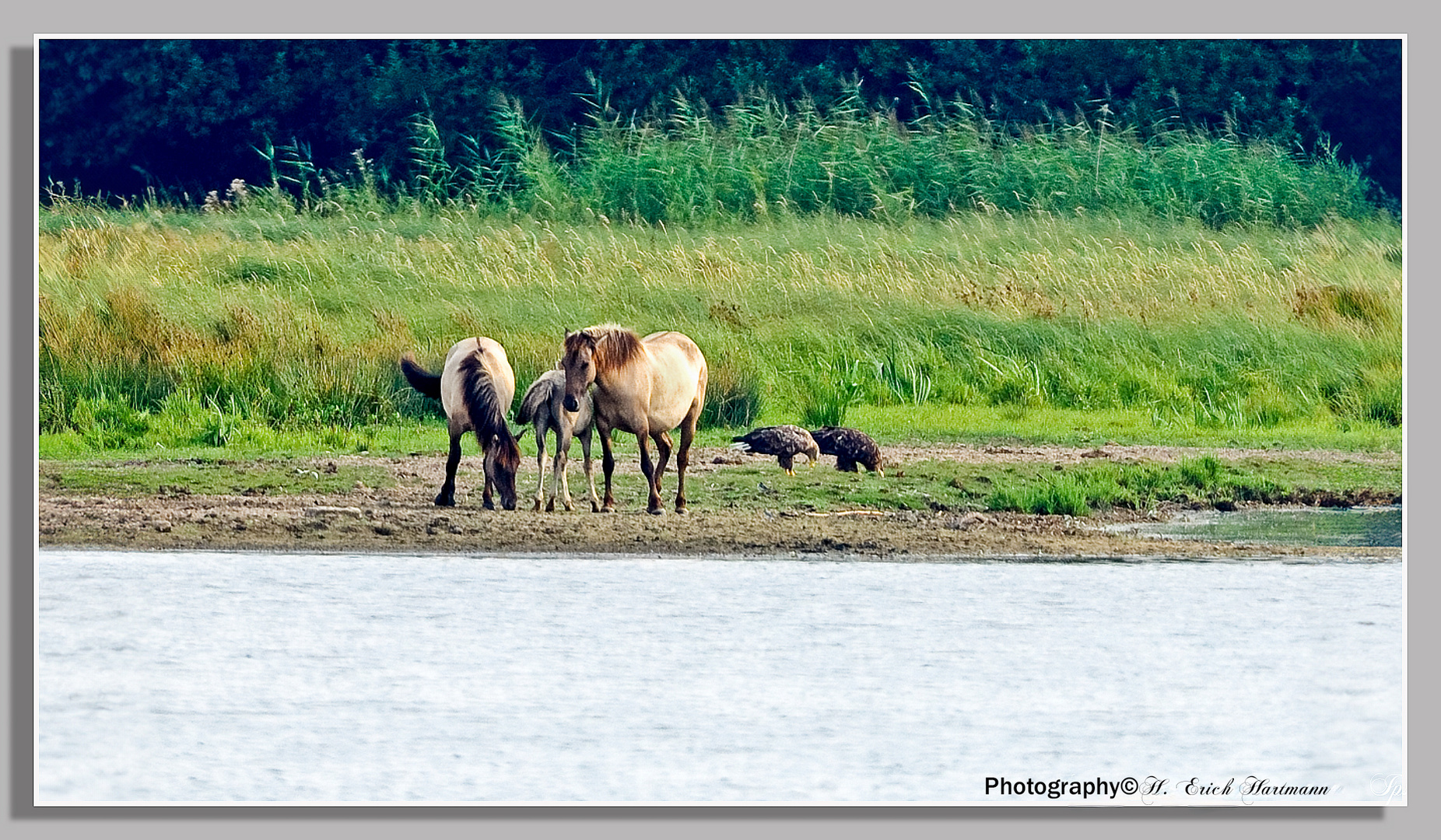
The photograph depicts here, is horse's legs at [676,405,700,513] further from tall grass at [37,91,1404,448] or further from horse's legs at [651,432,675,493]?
tall grass at [37,91,1404,448]

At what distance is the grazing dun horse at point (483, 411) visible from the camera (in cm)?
1227

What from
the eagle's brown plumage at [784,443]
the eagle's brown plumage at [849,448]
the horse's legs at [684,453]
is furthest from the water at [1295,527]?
the horse's legs at [684,453]

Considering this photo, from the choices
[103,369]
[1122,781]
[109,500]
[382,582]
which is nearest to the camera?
[1122,781]

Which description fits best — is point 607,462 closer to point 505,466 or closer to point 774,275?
point 505,466

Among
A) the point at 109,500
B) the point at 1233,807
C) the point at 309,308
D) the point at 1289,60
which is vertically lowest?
the point at 1233,807

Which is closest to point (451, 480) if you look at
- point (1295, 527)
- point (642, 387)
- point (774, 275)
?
point (642, 387)

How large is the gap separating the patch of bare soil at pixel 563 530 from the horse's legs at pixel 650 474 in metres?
0.09

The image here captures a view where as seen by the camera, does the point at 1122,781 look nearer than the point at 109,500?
Yes

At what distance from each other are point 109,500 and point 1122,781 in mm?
7226

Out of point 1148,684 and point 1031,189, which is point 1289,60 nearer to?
point 1031,189

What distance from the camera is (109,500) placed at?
1250 centimetres

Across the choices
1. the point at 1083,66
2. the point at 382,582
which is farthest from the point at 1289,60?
the point at 382,582

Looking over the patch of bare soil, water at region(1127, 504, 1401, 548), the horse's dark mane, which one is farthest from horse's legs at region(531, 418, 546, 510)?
water at region(1127, 504, 1401, 548)

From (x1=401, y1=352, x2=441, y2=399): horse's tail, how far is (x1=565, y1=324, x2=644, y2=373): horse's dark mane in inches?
57.0
